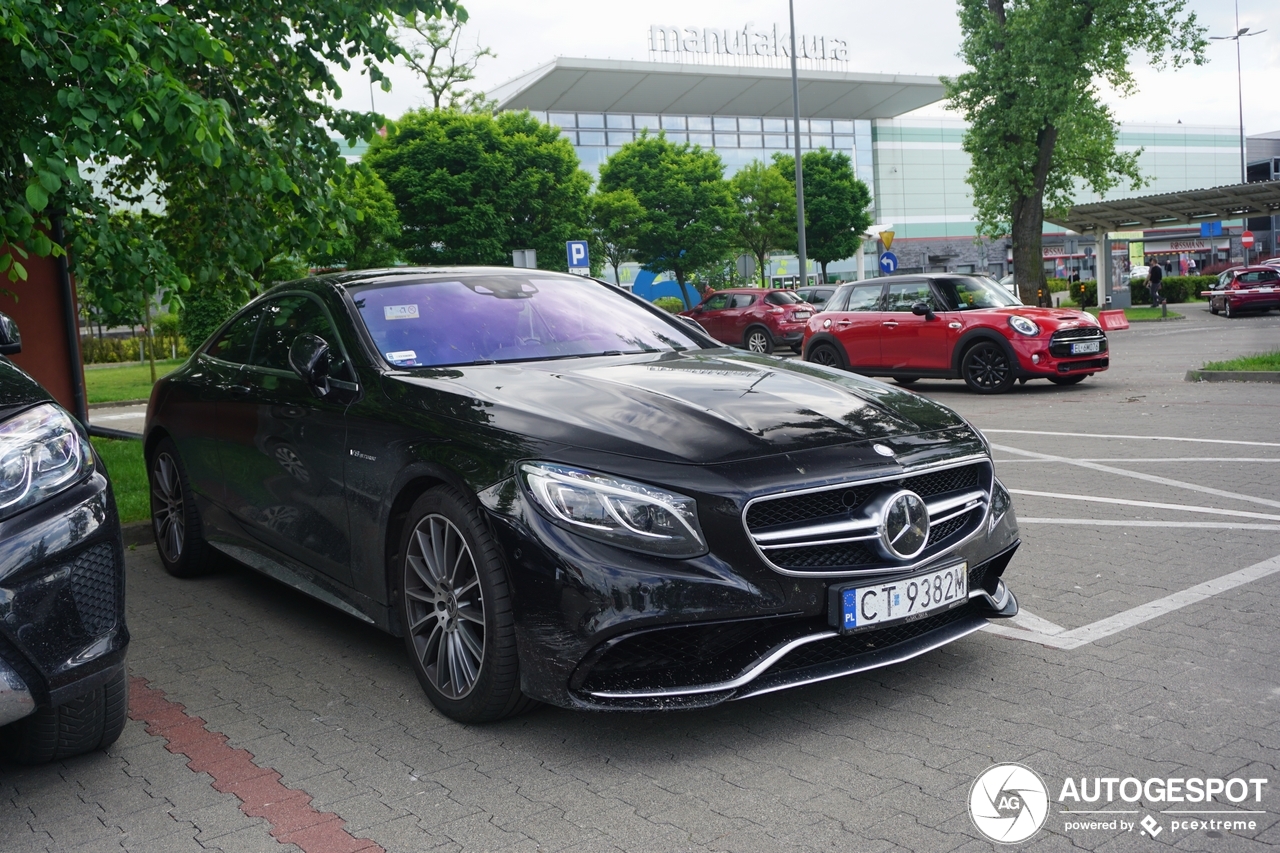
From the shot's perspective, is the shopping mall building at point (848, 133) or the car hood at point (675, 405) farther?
the shopping mall building at point (848, 133)

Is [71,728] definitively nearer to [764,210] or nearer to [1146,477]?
[1146,477]

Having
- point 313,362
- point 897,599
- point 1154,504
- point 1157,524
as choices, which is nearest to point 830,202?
point 1154,504

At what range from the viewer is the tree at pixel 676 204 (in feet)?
165

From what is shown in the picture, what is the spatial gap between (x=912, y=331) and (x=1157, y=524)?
9.59 meters

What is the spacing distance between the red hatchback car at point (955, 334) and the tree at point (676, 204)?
33426 mm

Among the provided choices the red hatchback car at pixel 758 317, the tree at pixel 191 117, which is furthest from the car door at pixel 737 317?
the tree at pixel 191 117

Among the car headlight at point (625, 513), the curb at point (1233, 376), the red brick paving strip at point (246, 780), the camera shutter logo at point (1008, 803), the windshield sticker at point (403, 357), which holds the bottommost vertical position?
the camera shutter logo at point (1008, 803)

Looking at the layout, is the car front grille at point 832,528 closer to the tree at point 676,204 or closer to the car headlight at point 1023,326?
the car headlight at point 1023,326

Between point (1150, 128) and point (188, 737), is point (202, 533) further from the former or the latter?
point (1150, 128)

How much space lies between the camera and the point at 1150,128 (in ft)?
278

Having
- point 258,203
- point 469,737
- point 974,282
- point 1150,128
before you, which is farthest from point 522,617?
point 1150,128

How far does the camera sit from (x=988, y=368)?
49.1 ft

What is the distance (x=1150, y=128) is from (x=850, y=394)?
90.8 m

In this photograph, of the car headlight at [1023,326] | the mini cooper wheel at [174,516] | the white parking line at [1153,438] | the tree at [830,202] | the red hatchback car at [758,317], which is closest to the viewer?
the mini cooper wheel at [174,516]
